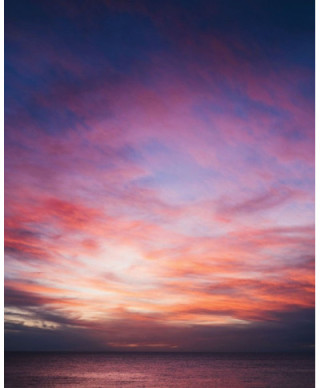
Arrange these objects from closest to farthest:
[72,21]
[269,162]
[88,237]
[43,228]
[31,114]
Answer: [72,21], [31,114], [269,162], [43,228], [88,237]

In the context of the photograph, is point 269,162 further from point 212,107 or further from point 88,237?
point 88,237

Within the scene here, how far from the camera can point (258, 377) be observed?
16891 mm

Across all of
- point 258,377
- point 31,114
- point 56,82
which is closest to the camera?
point 56,82

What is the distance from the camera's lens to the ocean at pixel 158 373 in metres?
14.8

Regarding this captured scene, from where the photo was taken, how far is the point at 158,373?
60.3 ft

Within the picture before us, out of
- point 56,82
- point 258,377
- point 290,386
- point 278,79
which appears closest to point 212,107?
point 278,79

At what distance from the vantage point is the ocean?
14805 millimetres

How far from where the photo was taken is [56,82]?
10.9 feet

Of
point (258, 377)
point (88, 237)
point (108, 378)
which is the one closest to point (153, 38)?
point (88, 237)

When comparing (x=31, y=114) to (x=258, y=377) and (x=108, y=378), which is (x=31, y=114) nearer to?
(x=108, y=378)

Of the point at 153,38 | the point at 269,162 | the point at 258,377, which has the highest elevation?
the point at 153,38

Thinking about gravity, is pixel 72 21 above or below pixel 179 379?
above

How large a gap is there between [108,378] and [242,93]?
13937 millimetres

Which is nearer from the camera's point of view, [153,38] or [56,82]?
[153,38]
